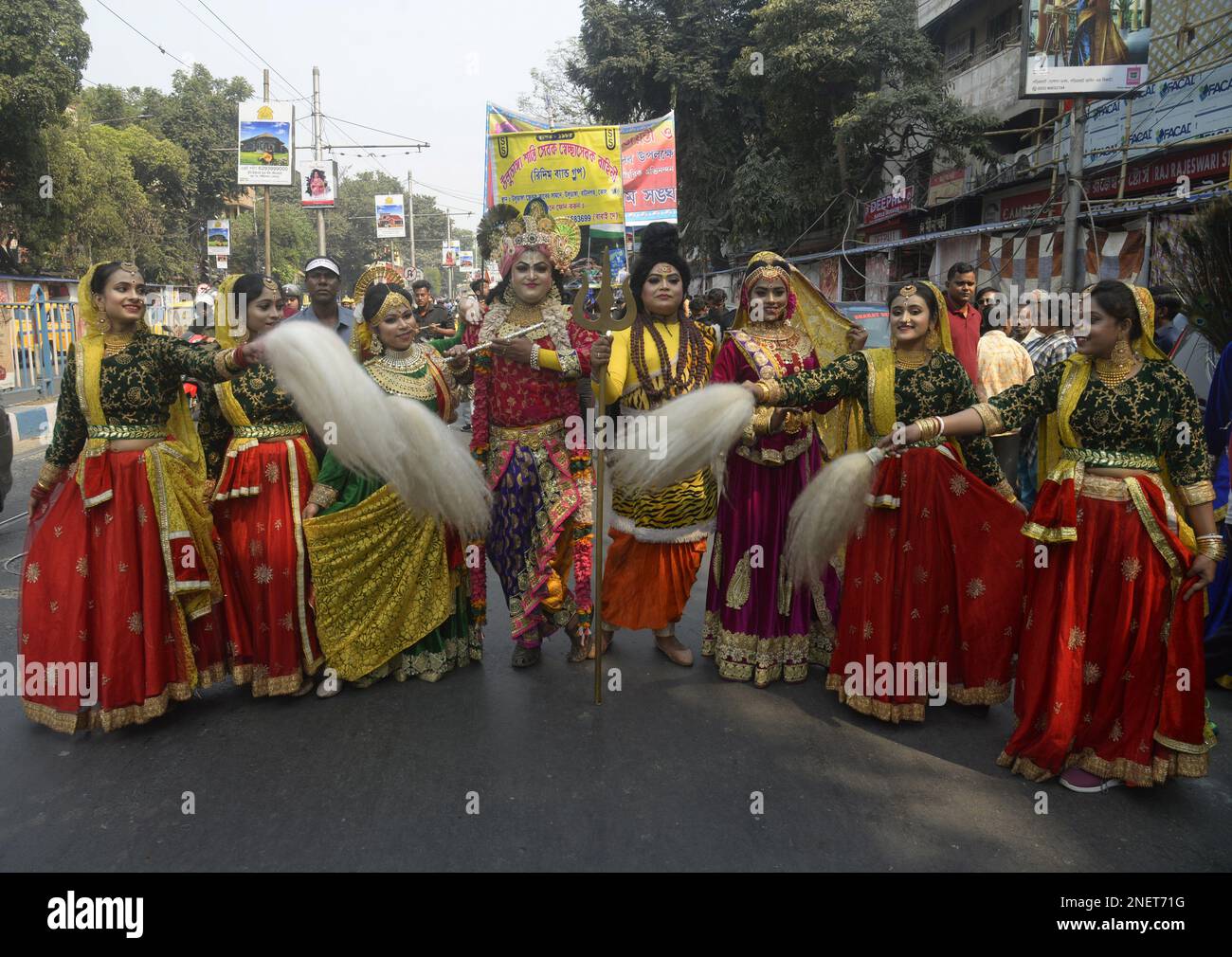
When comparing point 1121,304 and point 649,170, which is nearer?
point 1121,304

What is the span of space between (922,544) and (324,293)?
360 centimetres

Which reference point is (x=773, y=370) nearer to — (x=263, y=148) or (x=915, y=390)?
(x=915, y=390)

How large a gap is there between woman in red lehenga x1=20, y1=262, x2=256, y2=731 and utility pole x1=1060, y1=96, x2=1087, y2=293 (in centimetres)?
863

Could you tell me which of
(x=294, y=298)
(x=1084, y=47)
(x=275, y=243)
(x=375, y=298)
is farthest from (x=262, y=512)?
(x=275, y=243)

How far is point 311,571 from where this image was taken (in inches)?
145

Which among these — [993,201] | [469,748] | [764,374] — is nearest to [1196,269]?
[764,374]

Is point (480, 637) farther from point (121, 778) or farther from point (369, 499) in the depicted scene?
point (121, 778)

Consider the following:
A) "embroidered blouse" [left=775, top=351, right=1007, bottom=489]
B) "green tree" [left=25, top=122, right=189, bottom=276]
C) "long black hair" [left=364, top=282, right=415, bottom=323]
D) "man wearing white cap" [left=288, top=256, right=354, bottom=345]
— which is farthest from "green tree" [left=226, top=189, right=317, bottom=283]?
"embroidered blouse" [left=775, top=351, right=1007, bottom=489]

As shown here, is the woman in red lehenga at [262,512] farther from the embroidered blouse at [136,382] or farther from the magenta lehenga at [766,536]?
the magenta lehenga at [766,536]

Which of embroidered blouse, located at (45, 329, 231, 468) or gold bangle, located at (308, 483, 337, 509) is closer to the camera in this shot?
embroidered blouse, located at (45, 329, 231, 468)

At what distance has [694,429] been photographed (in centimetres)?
335

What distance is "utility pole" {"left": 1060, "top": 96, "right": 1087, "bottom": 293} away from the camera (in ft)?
28.6

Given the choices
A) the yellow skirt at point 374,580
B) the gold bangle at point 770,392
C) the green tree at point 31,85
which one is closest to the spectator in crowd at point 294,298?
the yellow skirt at point 374,580

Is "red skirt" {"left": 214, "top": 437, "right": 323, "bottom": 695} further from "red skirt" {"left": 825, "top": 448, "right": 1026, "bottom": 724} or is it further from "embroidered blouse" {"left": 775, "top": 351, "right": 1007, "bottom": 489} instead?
"red skirt" {"left": 825, "top": 448, "right": 1026, "bottom": 724}
